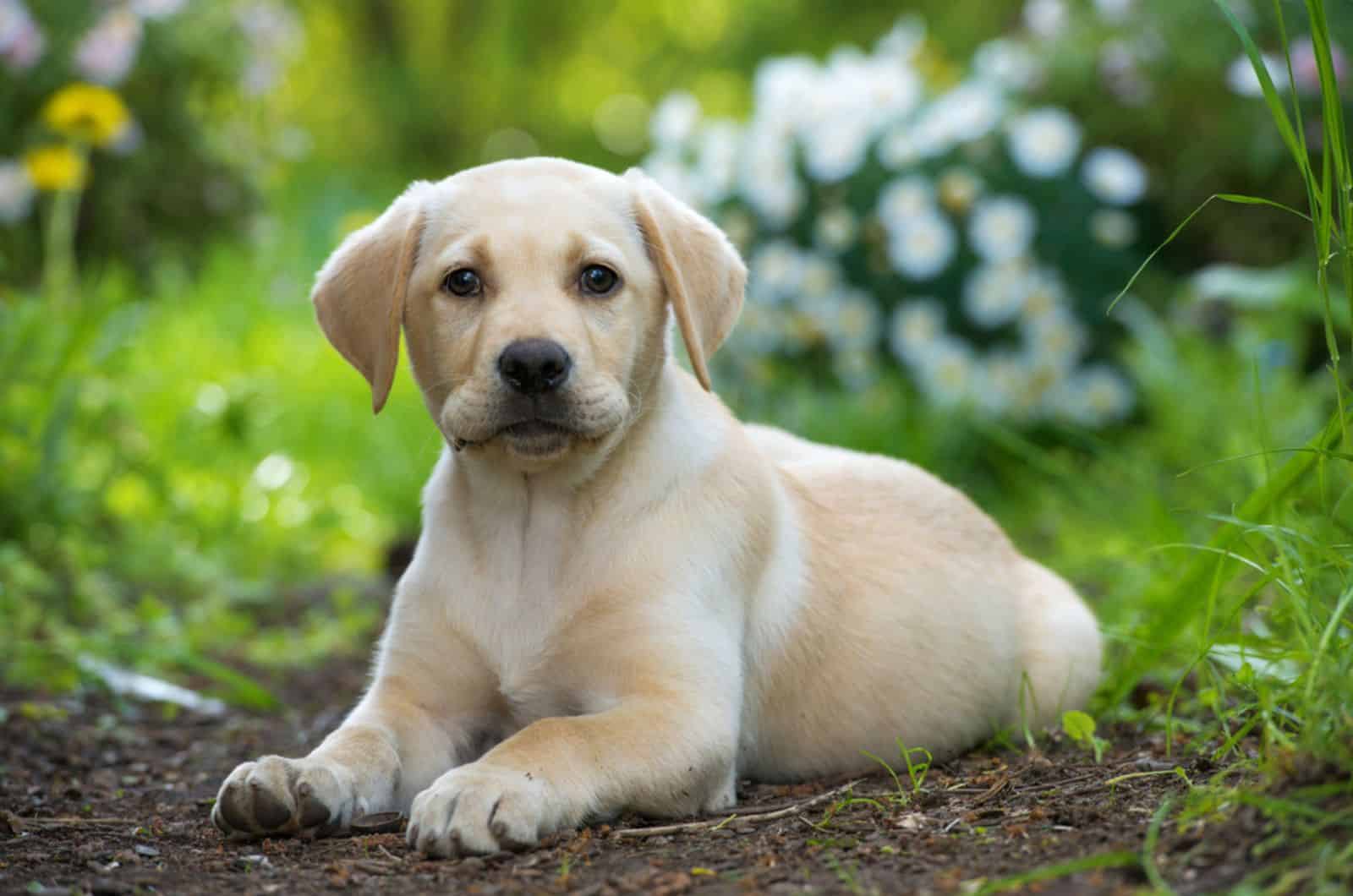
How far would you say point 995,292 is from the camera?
7.59 m

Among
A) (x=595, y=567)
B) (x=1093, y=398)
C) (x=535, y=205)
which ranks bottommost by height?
(x=1093, y=398)

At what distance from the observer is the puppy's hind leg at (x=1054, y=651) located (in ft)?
13.9

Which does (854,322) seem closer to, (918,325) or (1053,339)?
(918,325)

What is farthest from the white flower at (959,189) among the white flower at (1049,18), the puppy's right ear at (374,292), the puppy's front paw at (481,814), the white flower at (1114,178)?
the puppy's front paw at (481,814)

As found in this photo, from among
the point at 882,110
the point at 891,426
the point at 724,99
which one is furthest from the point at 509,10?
the point at 891,426

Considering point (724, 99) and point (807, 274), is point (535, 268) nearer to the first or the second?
point (807, 274)

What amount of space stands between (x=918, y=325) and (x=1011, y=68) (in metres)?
1.87

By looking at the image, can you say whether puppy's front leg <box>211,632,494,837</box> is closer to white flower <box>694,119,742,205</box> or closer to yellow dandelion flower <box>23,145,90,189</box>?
yellow dandelion flower <box>23,145,90,189</box>

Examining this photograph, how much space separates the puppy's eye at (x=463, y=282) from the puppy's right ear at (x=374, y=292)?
148 millimetres

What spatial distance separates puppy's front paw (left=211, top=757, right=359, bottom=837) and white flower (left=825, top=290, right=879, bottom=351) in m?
4.96

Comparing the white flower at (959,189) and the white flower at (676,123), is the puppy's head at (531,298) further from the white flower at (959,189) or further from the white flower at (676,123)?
the white flower at (676,123)

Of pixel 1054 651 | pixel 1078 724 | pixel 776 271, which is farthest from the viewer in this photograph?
pixel 776 271

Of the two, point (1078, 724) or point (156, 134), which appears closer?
point (1078, 724)

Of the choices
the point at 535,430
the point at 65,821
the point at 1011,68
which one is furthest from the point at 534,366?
the point at 1011,68
